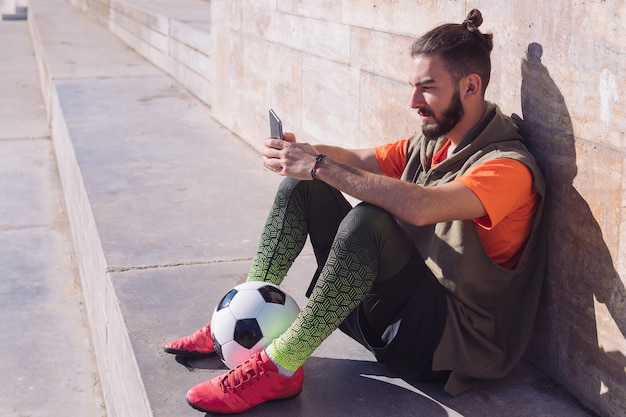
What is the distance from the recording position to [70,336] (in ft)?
15.9

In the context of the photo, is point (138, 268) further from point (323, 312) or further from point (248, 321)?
point (323, 312)

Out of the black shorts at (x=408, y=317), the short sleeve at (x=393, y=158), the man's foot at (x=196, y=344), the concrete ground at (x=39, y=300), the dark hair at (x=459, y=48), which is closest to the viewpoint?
the black shorts at (x=408, y=317)

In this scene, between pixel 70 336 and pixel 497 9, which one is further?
pixel 70 336

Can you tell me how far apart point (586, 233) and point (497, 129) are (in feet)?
1.48

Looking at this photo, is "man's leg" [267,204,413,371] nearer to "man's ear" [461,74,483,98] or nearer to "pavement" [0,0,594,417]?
"pavement" [0,0,594,417]

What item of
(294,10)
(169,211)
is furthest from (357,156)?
(294,10)

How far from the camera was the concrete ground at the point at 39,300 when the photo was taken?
4180 mm

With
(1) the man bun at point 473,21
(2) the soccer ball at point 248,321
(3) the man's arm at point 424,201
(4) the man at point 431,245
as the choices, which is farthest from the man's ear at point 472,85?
(2) the soccer ball at point 248,321

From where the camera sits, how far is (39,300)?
5.27m

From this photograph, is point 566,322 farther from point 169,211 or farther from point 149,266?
point 169,211

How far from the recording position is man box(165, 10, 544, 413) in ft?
9.00

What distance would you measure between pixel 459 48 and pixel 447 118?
0.76 feet

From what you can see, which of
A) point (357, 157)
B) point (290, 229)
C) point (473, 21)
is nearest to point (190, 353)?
point (290, 229)

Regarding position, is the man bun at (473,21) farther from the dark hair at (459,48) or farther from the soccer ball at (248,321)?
the soccer ball at (248,321)
